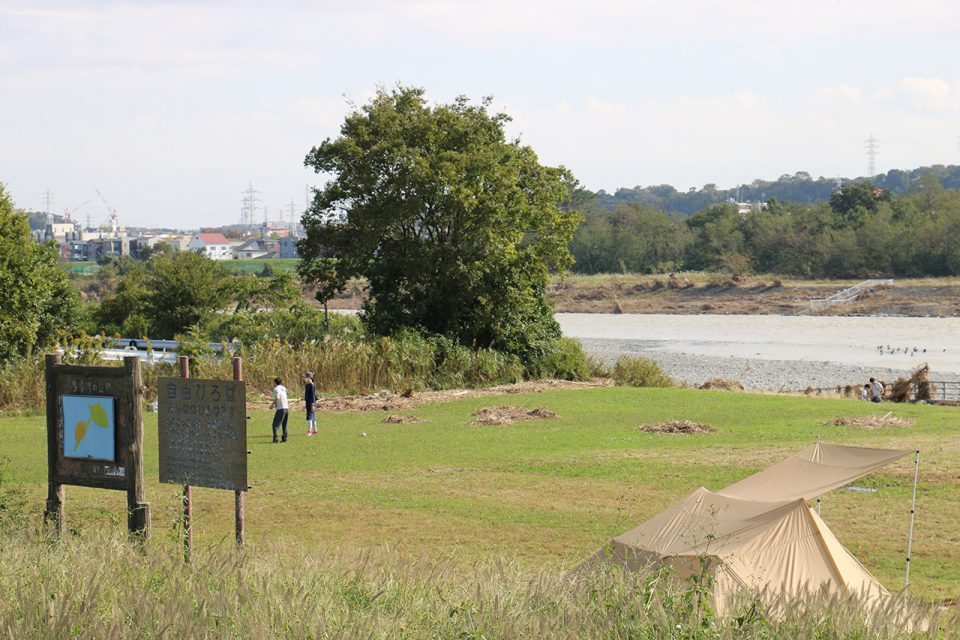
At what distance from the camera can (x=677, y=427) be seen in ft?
85.4

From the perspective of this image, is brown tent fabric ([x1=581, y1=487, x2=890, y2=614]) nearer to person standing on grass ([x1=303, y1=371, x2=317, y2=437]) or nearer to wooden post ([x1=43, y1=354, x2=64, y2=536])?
wooden post ([x1=43, y1=354, x2=64, y2=536])

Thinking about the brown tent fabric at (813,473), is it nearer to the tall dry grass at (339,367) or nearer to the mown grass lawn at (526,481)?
the mown grass lawn at (526,481)

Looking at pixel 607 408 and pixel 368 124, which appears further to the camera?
pixel 368 124

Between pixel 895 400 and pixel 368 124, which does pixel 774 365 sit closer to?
pixel 895 400

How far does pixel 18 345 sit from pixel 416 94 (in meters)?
16.8

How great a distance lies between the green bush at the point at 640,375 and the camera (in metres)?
40.0

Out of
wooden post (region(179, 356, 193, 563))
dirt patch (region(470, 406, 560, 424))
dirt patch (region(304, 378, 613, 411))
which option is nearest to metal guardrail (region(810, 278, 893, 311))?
dirt patch (region(304, 378, 613, 411))

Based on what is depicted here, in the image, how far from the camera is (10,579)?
9.02 meters

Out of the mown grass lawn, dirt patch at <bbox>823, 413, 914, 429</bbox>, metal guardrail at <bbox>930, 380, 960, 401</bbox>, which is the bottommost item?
metal guardrail at <bbox>930, 380, 960, 401</bbox>

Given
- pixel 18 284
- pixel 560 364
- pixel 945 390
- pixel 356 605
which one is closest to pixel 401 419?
pixel 18 284

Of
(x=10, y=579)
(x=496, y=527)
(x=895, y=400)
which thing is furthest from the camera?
(x=895, y=400)

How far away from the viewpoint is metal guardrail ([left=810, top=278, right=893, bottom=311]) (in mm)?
89438

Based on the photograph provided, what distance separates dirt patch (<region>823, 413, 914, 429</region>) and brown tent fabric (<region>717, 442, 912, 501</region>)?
1302cm

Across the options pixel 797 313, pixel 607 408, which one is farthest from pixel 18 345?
pixel 797 313
